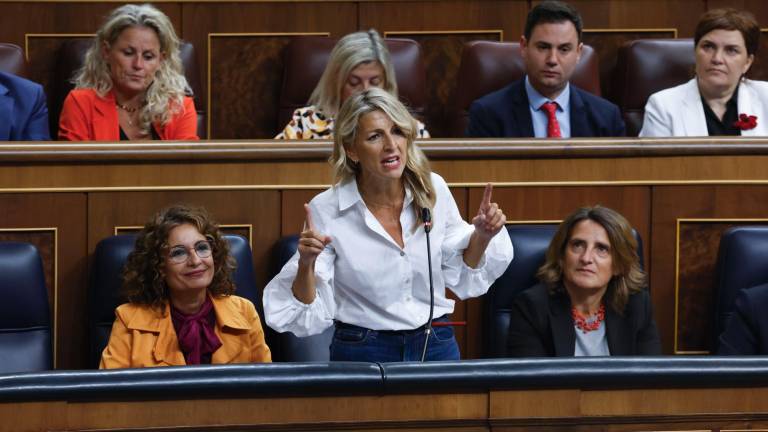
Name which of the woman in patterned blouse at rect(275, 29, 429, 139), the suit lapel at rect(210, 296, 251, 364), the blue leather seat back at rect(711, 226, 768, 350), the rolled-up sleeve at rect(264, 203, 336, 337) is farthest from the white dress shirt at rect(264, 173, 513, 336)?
the woman in patterned blouse at rect(275, 29, 429, 139)

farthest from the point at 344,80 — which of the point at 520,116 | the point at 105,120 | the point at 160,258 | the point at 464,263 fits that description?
the point at 464,263

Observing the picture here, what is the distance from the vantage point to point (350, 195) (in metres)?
1.52

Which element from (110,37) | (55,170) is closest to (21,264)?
(55,170)

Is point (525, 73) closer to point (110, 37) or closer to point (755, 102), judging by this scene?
point (755, 102)

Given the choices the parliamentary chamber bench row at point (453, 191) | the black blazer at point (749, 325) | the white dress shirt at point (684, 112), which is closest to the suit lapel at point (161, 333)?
the parliamentary chamber bench row at point (453, 191)

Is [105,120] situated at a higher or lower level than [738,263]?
higher

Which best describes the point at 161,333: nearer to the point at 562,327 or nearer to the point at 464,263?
the point at 464,263

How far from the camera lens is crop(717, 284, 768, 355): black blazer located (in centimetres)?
173

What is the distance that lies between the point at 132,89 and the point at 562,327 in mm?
871

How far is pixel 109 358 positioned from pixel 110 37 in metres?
0.74

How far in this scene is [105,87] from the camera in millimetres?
2162

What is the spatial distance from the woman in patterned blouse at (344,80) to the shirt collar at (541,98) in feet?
0.63

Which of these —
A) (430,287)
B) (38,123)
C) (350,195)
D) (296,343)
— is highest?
(38,123)

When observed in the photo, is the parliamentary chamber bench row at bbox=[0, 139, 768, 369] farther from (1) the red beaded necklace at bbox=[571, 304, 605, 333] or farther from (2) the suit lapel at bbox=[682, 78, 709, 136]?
(2) the suit lapel at bbox=[682, 78, 709, 136]
